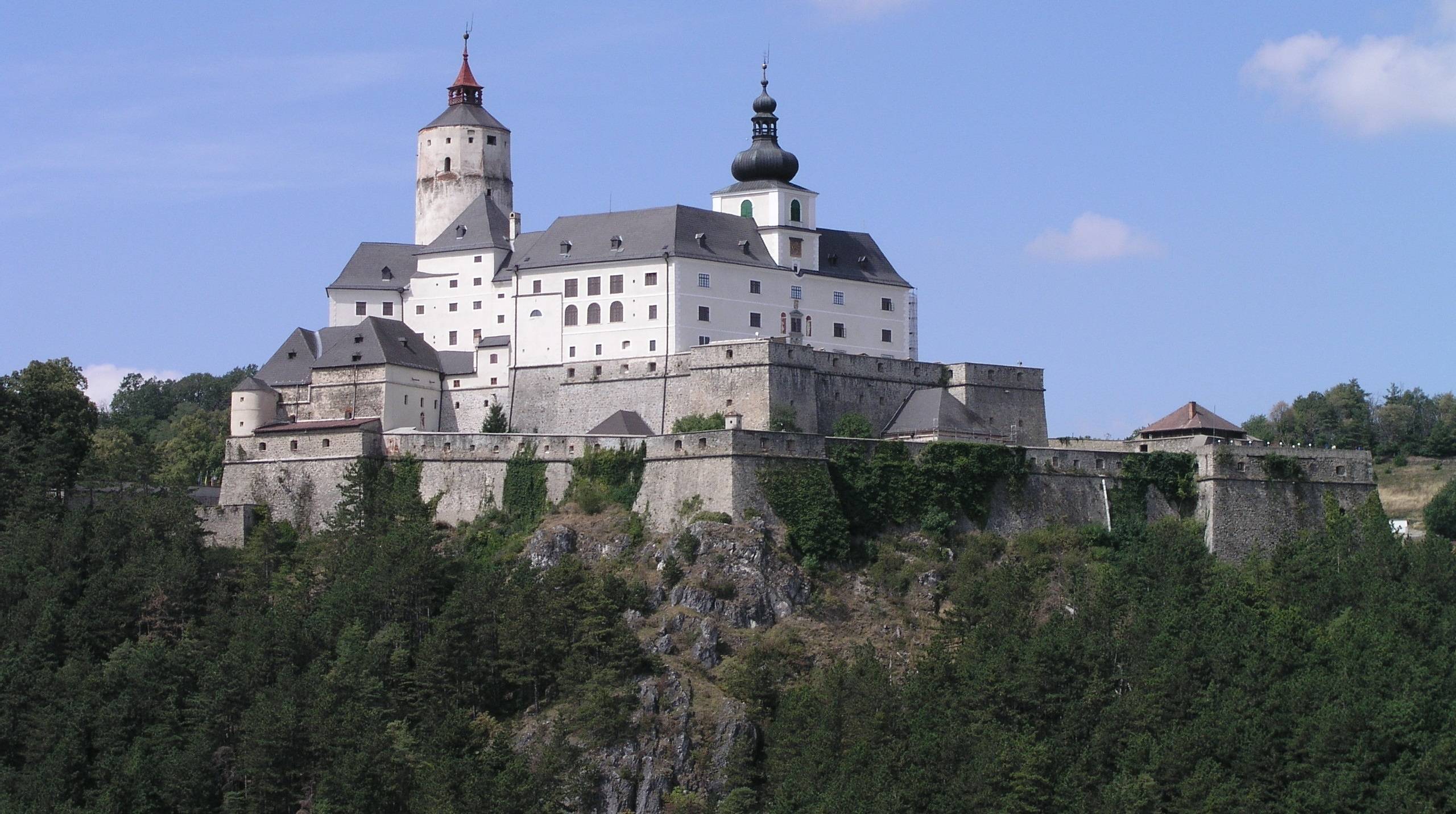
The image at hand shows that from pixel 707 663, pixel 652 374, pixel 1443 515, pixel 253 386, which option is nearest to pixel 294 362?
pixel 253 386

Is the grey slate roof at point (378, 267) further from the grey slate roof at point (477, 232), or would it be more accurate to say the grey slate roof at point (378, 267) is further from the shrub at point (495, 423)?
the shrub at point (495, 423)

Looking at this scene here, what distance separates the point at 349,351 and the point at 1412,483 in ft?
166

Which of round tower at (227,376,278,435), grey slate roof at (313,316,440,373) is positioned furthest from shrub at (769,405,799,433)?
round tower at (227,376,278,435)

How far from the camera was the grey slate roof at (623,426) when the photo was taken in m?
67.8

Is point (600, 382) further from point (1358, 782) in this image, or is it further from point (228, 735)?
point (1358, 782)

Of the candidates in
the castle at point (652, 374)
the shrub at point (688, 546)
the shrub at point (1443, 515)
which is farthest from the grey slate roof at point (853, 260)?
the shrub at point (1443, 515)

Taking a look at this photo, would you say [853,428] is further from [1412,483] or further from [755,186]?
[1412,483]

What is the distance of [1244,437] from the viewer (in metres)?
71.0

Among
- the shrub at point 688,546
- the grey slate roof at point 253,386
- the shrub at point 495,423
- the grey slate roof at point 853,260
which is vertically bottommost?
the shrub at point 688,546

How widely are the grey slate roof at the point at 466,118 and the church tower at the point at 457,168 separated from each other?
2 centimetres

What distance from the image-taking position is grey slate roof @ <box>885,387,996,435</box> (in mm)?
68125

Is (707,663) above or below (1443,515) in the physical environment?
below

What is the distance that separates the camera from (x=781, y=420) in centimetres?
6681

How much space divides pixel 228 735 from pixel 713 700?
12.6 meters
